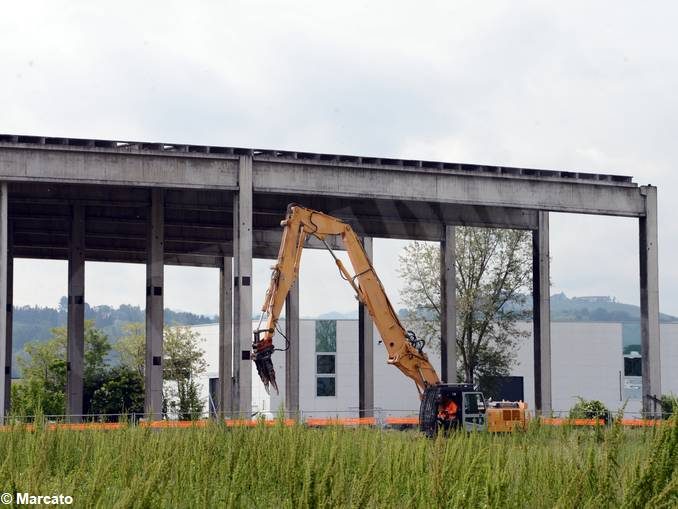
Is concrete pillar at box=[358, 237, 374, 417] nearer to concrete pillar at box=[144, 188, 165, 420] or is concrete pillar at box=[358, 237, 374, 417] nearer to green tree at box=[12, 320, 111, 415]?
concrete pillar at box=[144, 188, 165, 420]

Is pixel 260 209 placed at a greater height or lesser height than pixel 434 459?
greater

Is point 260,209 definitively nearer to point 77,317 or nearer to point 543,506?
point 77,317

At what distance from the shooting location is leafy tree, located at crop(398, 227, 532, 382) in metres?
61.8

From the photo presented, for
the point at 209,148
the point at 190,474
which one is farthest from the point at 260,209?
the point at 190,474

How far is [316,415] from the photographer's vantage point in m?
67.8

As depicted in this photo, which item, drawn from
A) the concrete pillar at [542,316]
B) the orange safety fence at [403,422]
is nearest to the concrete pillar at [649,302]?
the concrete pillar at [542,316]

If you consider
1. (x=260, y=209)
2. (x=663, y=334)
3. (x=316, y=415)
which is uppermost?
(x=260, y=209)

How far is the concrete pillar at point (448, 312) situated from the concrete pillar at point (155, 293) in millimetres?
12065

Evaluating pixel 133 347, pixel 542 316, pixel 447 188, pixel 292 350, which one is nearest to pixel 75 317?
pixel 292 350

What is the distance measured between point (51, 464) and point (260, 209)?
99.8 ft

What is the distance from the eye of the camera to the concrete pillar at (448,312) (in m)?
45.7

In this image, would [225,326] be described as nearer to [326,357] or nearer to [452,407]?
[326,357]

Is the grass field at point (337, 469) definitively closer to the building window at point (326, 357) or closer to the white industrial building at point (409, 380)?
the white industrial building at point (409, 380)

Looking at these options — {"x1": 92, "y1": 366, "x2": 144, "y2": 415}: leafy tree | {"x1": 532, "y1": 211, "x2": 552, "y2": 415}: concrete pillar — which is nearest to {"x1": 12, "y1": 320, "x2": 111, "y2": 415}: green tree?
{"x1": 92, "y1": 366, "x2": 144, "y2": 415}: leafy tree
